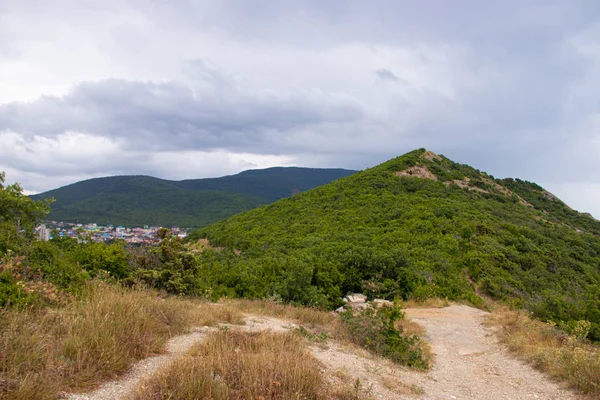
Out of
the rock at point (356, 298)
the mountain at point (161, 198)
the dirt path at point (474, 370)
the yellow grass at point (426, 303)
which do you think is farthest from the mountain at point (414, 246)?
the mountain at point (161, 198)

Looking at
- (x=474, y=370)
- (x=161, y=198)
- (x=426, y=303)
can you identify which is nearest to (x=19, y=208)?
(x=474, y=370)

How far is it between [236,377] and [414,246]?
631 inches

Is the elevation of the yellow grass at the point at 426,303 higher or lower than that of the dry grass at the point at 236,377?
lower

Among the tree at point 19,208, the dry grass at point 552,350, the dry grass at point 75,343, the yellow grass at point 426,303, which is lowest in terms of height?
the yellow grass at point 426,303

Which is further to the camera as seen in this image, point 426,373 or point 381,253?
point 381,253

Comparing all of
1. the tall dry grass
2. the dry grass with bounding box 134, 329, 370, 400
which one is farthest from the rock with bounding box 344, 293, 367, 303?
the dry grass with bounding box 134, 329, 370, 400

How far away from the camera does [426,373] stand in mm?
6453

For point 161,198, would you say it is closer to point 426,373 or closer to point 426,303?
point 426,303

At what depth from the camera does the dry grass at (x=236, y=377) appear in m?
3.68

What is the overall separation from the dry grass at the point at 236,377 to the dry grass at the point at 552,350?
4.16 meters

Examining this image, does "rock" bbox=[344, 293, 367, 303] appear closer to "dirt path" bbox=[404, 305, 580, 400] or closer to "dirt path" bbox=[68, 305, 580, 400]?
"dirt path" bbox=[404, 305, 580, 400]

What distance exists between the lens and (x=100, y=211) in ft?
279

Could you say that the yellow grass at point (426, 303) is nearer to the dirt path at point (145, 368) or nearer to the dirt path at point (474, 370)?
the dirt path at point (474, 370)

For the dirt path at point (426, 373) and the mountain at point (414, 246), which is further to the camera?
the mountain at point (414, 246)
